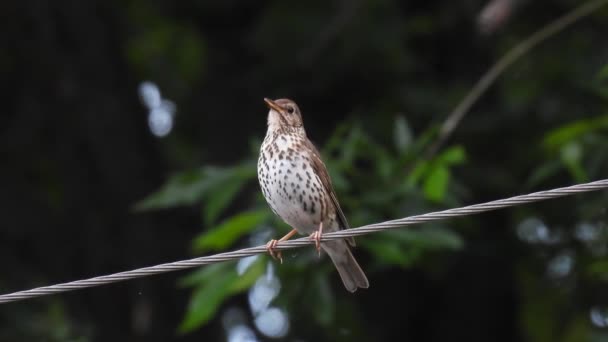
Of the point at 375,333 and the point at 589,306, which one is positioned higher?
the point at 375,333

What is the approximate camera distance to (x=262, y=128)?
458 inches

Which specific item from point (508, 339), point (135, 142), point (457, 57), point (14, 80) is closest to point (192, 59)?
point (135, 142)

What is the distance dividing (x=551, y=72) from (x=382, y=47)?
1634mm

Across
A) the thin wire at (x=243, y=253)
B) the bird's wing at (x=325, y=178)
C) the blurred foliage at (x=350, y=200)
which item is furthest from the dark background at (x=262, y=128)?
the thin wire at (x=243, y=253)

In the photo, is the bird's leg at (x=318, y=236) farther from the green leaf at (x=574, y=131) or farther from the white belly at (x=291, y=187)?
the green leaf at (x=574, y=131)

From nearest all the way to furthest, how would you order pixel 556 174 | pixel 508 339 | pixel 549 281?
pixel 556 174 → pixel 549 281 → pixel 508 339

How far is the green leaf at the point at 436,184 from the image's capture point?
27.0 ft

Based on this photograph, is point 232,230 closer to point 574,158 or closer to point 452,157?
point 452,157

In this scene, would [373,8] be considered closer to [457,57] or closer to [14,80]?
[457,57]

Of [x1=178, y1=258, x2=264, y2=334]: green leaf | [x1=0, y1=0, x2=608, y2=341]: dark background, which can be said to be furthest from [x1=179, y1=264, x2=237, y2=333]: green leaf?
[x1=0, y1=0, x2=608, y2=341]: dark background

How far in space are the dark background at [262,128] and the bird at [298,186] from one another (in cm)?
231

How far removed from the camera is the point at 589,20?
452 inches

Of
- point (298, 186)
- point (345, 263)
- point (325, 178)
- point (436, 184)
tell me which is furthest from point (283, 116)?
point (436, 184)

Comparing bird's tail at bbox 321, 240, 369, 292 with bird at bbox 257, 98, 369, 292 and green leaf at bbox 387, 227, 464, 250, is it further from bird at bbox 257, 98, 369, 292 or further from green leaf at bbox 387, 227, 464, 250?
green leaf at bbox 387, 227, 464, 250
